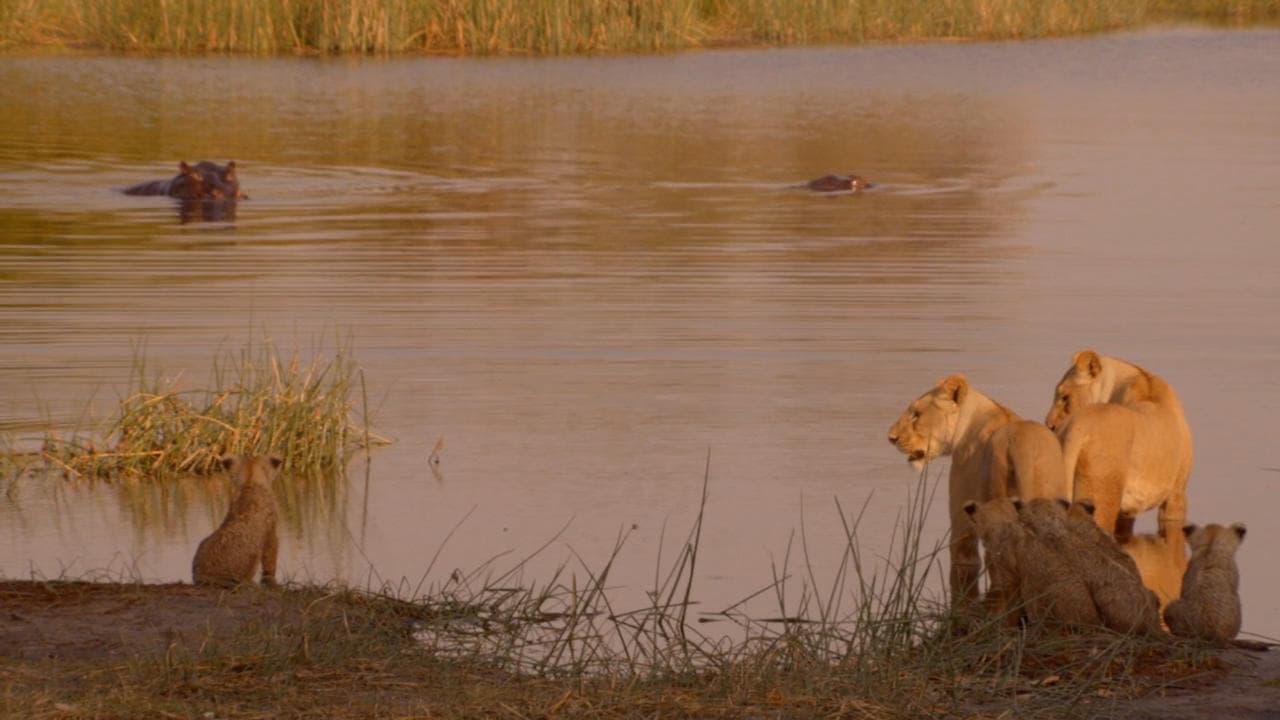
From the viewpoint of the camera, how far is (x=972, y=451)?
8.09 m

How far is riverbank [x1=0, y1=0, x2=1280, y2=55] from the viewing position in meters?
43.0

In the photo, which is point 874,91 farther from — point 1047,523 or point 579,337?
point 1047,523

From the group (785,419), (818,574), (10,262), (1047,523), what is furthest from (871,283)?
(1047,523)

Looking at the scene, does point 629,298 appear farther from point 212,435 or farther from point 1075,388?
point 1075,388

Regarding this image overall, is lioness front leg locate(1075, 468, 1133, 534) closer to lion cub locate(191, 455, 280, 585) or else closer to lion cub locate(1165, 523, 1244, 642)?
lion cub locate(1165, 523, 1244, 642)

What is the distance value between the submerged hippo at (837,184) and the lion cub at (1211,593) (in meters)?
16.5

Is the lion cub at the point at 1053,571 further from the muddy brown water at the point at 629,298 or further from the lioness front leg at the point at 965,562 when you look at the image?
the muddy brown water at the point at 629,298

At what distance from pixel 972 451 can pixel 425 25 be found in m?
36.3

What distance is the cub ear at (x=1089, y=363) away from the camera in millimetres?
8648

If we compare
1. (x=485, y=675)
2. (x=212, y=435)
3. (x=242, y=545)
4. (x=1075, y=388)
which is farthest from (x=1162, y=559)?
(x=212, y=435)

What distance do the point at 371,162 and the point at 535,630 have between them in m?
20.4

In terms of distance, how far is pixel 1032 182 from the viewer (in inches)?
966

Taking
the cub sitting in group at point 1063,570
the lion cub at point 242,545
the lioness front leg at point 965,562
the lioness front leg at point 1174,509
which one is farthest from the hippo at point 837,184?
the cub sitting in group at point 1063,570

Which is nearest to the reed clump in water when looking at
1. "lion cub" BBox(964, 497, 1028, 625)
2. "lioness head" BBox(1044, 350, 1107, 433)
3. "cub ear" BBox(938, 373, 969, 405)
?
"cub ear" BBox(938, 373, 969, 405)
